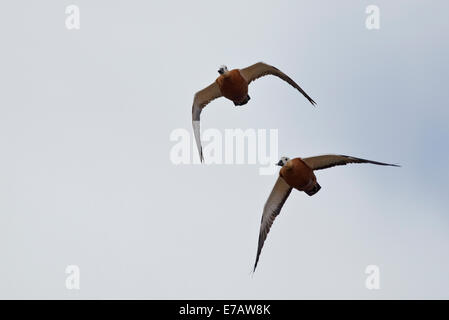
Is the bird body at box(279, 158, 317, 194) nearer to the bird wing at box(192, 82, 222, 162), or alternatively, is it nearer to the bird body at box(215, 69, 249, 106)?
the bird body at box(215, 69, 249, 106)

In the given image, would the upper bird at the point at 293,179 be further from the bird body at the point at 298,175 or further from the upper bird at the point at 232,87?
the upper bird at the point at 232,87

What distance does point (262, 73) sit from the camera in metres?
30.7

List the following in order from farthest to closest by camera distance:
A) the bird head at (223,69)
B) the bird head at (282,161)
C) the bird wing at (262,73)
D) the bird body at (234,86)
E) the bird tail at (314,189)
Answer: the bird wing at (262,73), the bird body at (234,86), the bird head at (223,69), the bird tail at (314,189), the bird head at (282,161)

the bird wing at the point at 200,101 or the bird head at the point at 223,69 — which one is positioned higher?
the bird head at the point at 223,69

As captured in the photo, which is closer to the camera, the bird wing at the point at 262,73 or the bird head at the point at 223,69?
the bird head at the point at 223,69

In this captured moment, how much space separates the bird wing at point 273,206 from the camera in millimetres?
30312

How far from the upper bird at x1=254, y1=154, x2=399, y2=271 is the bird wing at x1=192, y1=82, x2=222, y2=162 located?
2973 millimetres

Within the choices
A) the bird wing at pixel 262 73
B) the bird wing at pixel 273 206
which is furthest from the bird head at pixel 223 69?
the bird wing at pixel 273 206

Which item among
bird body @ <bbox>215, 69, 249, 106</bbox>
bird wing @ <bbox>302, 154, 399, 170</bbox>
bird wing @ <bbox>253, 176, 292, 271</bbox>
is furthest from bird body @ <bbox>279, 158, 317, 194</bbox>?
bird body @ <bbox>215, 69, 249, 106</bbox>

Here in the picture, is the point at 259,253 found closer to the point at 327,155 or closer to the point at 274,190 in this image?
the point at 274,190

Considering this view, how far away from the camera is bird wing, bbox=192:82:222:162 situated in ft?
102

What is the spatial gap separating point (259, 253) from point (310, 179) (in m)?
4.14

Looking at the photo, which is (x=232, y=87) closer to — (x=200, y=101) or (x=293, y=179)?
(x=200, y=101)
